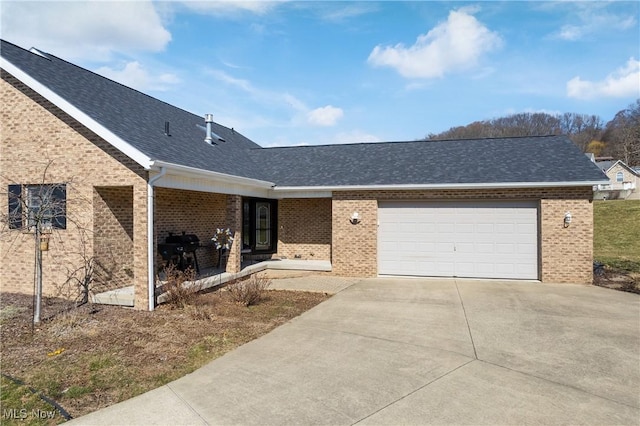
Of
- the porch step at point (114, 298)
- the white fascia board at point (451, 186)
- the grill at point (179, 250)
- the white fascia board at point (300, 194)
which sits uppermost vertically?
the white fascia board at point (451, 186)

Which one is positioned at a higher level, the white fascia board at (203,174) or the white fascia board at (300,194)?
the white fascia board at (203,174)

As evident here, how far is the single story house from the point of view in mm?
8836

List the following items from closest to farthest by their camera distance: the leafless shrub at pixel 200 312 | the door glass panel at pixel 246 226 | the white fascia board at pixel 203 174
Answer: the leafless shrub at pixel 200 312 < the white fascia board at pixel 203 174 < the door glass panel at pixel 246 226

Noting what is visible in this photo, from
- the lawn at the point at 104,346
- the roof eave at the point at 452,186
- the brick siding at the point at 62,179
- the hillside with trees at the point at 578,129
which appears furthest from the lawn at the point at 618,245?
the hillside with trees at the point at 578,129

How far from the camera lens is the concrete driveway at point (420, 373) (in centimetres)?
407

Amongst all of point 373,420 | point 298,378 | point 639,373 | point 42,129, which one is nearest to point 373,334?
point 298,378

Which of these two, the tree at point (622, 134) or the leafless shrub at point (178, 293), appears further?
the tree at point (622, 134)

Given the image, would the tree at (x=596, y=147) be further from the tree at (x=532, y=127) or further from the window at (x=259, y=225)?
the window at (x=259, y=225)

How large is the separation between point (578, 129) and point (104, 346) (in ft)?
283

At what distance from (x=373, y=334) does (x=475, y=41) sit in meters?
10.6

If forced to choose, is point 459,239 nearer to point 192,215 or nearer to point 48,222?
point 192,215

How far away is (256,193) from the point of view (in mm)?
13578

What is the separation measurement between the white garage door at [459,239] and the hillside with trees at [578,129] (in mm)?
32554

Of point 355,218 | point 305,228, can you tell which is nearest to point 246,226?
point 305,228
